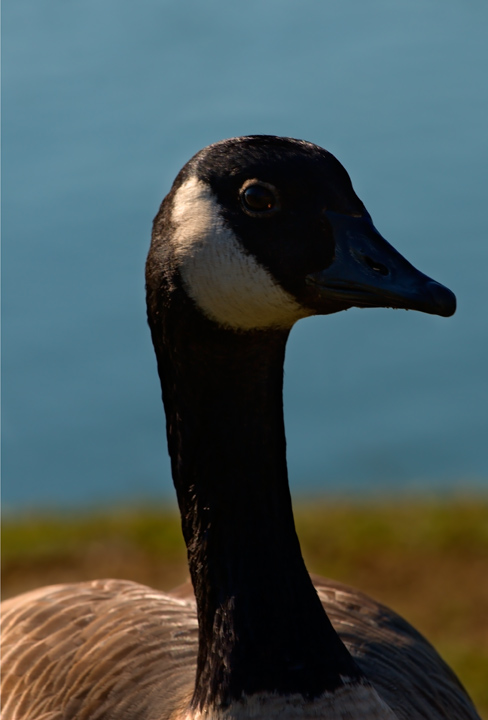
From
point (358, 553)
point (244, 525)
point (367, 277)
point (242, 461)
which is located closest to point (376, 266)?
point (367, 277)

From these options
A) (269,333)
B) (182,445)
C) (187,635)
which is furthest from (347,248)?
(187,635)

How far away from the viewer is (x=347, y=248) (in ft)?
8.81

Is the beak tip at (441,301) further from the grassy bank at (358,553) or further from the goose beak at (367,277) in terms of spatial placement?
the grassy bank at (358,553)

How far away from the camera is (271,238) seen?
2.70 meters

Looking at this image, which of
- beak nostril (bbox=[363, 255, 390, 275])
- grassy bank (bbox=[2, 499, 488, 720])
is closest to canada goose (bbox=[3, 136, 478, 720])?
beak nostril (bbox=[363, 255, 390, 275])

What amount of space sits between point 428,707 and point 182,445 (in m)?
1.17

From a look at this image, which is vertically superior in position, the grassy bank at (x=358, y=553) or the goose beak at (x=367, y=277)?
the goose beak at (x=367, y=277)

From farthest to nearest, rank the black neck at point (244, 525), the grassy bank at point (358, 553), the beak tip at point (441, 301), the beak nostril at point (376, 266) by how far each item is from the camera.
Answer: the grassy bank at point (358, 553), the black neck at point (244, 525), the beak nostril at point (376, 266), the beak tip at point (441, 301)

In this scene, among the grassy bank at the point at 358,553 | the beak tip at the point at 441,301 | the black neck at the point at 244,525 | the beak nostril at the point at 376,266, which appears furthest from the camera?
the grassy bank at the point at 358,553

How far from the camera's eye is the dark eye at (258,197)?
2.67 metres

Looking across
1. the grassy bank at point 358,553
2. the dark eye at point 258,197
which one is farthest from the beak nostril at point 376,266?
the grassy bank at point 358,553

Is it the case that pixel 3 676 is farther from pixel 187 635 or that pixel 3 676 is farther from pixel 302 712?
pixel 302 712

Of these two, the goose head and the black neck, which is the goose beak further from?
the black neck

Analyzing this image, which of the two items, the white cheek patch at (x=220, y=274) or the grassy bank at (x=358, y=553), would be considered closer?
the white cheek patch at (x=220, y=274)
